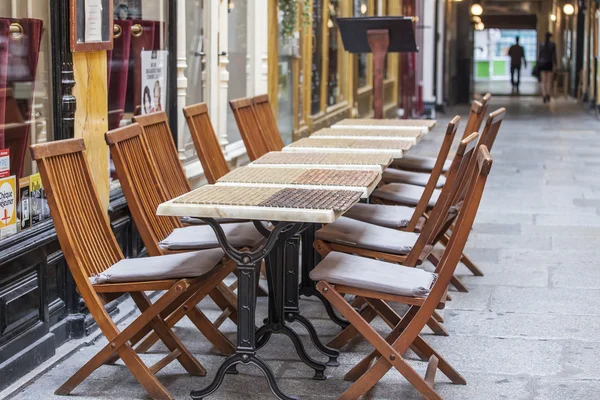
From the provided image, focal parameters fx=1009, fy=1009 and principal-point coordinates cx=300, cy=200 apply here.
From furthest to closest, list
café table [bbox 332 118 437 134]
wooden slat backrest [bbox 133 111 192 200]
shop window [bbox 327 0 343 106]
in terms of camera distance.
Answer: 1. shop window [bbox 327 0 343 106]
2. café table [bbox 332 118 437 134]
3. wooden slat backrest [bbox 133 111 192 200]

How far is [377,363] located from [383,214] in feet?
4.91

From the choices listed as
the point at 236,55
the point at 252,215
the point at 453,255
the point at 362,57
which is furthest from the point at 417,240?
the point at 362,57

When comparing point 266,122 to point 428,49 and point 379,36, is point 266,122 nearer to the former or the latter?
point 379,36

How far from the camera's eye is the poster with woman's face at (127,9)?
514 cm

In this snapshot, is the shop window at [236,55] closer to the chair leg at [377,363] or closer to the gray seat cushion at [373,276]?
the gray seat cushion at [373,276]

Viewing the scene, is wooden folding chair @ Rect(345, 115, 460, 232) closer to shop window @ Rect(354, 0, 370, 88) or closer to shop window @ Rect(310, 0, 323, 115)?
shop window @ Rect(310, 0, 323, 115)

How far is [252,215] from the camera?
11.1 feet

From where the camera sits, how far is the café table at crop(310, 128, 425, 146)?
235 inches

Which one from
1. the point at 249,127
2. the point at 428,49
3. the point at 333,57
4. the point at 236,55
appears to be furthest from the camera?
the point at 428,49

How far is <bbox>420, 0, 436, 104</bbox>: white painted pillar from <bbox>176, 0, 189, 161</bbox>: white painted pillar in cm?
1066

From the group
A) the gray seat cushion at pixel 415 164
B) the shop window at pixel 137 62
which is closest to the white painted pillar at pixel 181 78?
the shop window at pixel 137 62

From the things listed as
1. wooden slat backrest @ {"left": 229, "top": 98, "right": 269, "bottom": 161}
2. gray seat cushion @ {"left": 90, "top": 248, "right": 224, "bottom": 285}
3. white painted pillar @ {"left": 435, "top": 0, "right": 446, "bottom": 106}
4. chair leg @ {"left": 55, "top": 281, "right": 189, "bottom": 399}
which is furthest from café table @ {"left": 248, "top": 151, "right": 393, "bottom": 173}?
white painted pillar @ {"left": 435, "top": 0, "right": 446, "bottom": 106}

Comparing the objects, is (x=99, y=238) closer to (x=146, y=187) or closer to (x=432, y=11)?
(x=146, y=187)

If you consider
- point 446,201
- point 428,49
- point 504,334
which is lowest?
point 504,334
